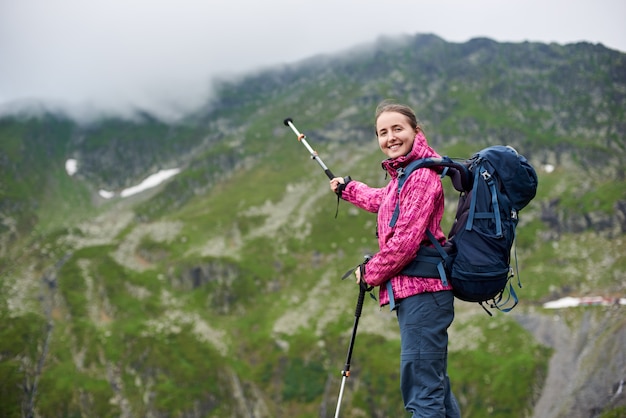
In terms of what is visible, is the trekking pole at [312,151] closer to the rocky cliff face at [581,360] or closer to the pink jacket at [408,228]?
the pink jacket at [408,228]

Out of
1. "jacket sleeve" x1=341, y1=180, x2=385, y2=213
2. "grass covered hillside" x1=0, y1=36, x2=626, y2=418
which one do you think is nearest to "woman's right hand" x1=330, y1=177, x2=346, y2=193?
"jacket sleeve" x1=341, y1=180, x2=385, y2=213

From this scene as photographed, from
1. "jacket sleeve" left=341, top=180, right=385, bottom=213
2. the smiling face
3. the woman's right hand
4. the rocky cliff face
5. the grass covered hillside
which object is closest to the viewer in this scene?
the smiling face

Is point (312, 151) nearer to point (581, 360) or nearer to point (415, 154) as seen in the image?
point (415, 154)

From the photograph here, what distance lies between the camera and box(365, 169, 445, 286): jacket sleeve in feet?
22.4

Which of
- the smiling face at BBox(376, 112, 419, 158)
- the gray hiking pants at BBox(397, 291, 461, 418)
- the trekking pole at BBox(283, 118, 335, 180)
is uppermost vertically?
the trekking pole at BBox(283, 118, 335, 180)

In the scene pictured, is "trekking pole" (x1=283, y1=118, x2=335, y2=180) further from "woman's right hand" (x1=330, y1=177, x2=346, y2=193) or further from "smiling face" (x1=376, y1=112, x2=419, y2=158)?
"smiling face" (x1=376, y1=112, x2=419, y2=158)

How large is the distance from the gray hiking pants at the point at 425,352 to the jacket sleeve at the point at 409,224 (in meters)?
0.59

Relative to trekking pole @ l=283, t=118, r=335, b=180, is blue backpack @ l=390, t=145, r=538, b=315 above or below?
below

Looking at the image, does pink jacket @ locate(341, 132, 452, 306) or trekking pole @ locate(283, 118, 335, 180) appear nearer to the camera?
pink jacket @ locate(341, 132, 452, 306)

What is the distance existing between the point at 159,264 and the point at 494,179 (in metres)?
174

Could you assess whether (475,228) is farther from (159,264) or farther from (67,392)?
(159,264)

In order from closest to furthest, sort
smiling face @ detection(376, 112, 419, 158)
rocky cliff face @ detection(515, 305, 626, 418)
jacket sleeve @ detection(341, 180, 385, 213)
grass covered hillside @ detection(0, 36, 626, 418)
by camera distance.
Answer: smiling face @ detection(376, 112, 419, 158) < jacket sleeve @ detection(341, 180, 385, 213) < rocky cliff face @ detection(515, 305, 626, 418) < grass covered hillside @ detection(0, 36, 626, 418)

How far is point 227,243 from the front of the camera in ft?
586

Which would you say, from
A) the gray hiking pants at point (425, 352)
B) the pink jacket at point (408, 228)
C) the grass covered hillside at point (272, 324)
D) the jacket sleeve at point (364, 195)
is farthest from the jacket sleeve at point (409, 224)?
the grass covered hillside at point (272, 324)
